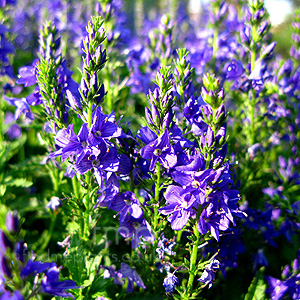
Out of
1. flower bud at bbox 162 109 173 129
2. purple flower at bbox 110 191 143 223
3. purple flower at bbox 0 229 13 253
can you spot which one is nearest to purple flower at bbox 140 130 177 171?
flower bud at bbox 162 109 173 129

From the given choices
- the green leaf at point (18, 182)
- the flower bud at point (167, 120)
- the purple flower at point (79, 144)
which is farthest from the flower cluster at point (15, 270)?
the green leaf at point (18, 182)

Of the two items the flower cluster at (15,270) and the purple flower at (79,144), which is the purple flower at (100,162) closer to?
the purple flower at (79,144)

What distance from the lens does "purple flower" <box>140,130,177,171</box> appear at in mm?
1847

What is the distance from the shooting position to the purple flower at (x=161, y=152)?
185 centimetres

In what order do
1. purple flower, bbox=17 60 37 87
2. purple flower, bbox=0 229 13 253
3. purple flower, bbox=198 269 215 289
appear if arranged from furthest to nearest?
purple flower, bbox=17 60 37 87, purple flower, bbox=198 269 215 289, purple flower, bbox=0 229 13 253

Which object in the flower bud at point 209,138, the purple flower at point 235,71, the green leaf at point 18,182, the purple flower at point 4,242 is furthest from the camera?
the purple flower at point 235,71

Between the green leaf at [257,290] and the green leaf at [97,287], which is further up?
the green leaf at [97,287]

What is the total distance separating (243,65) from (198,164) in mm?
1836

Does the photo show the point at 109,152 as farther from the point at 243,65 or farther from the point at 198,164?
the point at 243,65

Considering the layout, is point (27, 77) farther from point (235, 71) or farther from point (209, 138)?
point (235, 71)

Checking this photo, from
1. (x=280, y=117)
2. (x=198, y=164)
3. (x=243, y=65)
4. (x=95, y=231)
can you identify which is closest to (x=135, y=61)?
(x=243, y=65)

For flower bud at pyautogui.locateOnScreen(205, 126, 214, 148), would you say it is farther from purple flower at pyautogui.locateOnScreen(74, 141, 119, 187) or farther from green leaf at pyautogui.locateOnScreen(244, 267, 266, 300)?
green leaf at pyautogui.locateOnScreen(244, 267, 266, 300)

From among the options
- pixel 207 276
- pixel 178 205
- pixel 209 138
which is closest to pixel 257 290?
pixel 207 276

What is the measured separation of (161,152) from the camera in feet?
6.18
